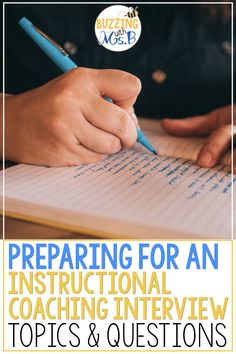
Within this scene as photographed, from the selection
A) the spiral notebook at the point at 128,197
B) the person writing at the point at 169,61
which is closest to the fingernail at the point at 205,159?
the spiral notebook at the point at 128,197

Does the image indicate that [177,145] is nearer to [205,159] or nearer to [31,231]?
[205,159]

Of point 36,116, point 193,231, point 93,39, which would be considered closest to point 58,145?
point 36,116

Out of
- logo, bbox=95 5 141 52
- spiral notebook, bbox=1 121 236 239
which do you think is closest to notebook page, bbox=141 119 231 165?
spiral notebook, bbox=1 121 236 239

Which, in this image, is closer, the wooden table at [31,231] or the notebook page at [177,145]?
the wooden table at [31,231]

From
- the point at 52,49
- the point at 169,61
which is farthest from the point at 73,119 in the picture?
the point at 169,61

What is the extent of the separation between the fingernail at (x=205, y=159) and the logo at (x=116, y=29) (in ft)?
0.46

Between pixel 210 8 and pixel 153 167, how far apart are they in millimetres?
355

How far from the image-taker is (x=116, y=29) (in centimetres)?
48

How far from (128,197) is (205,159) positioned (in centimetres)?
14

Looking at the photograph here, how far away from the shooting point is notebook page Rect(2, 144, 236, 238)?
0.35m

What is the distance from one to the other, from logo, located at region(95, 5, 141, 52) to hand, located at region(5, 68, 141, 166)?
0.05m

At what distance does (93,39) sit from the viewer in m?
0.72

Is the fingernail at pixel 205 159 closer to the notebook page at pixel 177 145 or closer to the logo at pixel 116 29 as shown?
the notebook page at pixel 177 145

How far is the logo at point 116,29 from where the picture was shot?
482mm
